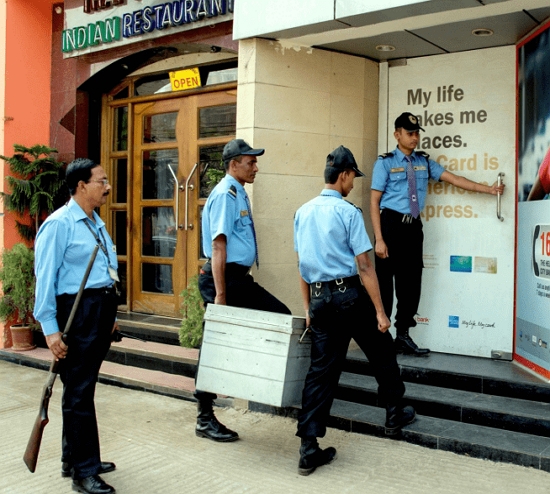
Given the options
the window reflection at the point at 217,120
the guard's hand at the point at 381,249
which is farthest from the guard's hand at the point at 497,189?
the window reflection at the point at 217,120

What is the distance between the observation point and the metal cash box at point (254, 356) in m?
4.04

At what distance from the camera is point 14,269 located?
23.8ft

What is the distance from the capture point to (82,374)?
11.8 ft

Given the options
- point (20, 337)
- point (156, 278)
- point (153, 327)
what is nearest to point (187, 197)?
point (156, 278)

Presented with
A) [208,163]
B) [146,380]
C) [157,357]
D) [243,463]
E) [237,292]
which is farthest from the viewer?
[208,163]

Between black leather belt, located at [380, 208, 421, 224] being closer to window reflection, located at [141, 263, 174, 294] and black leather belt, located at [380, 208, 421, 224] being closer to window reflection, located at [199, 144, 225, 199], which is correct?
window reflection, located at [199, 144, 225, 199]

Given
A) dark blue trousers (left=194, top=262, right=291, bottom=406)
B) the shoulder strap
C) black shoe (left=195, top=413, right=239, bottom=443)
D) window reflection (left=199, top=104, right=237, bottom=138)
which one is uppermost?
window reflection (left=199, top=104, right=237, bottom=138)

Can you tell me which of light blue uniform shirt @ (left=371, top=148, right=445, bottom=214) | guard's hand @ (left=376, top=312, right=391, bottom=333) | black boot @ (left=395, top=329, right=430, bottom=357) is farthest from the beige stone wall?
guard's hand @ (left=376, top=312, right=391, bottom=333)

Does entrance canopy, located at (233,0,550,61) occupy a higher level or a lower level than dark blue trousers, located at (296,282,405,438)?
higher

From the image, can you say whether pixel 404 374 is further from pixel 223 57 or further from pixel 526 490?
pixel 223 57

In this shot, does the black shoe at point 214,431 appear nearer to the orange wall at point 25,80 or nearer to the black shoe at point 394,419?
the black shoe at point 394,419

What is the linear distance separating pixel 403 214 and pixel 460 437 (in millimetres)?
1954

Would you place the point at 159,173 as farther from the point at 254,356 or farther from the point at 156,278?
the point at 254,356

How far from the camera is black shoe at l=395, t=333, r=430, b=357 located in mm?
5570
